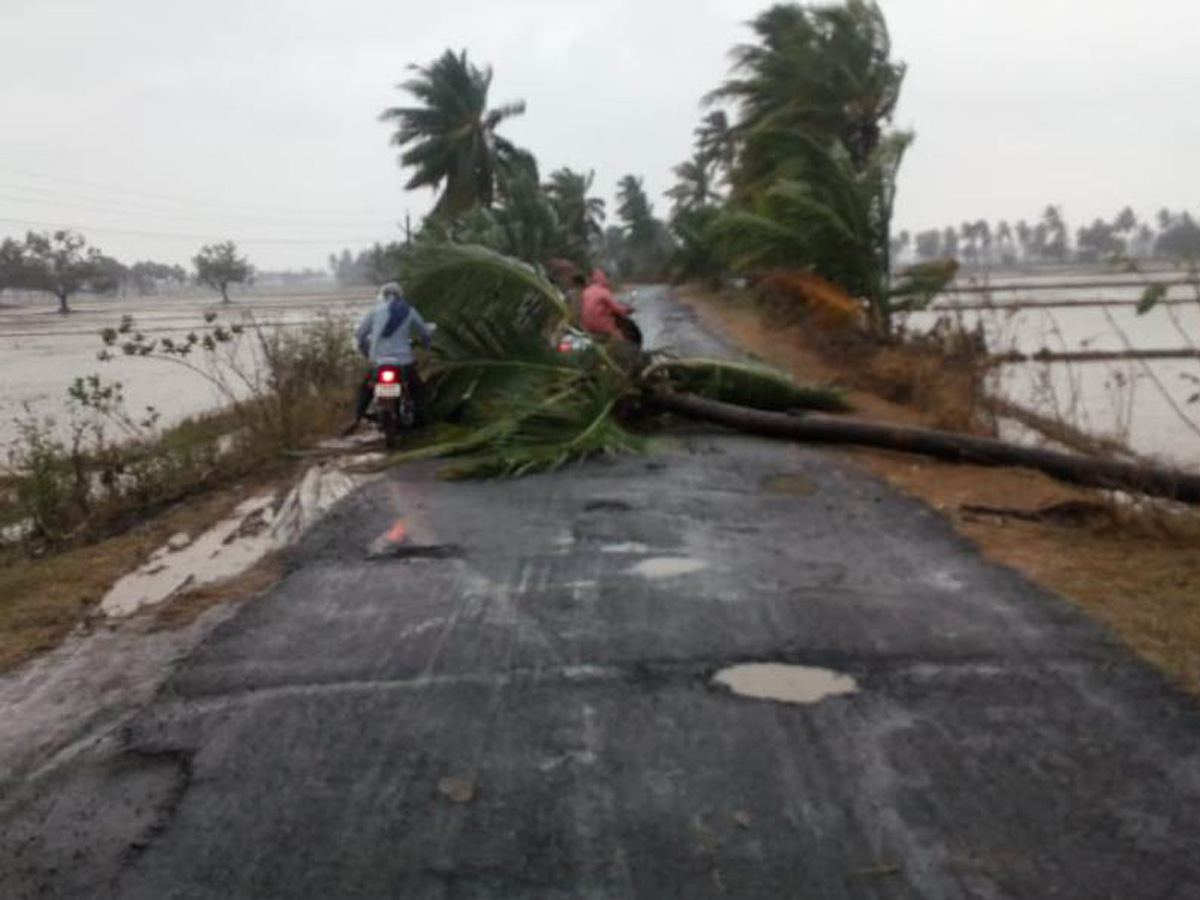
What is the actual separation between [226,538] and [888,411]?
24.7 ft

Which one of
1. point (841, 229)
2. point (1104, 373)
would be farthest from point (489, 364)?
point (1104, 373)

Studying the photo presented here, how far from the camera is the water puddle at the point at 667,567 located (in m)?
5.59

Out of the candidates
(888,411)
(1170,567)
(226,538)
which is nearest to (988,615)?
(1170,567)

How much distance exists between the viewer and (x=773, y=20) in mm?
29641

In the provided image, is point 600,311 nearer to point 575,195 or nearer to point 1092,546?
point 1092,546

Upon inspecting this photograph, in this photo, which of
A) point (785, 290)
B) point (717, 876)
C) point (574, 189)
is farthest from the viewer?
point (574, 189)

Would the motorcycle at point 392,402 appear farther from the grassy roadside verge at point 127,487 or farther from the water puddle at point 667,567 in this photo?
the water puddle at point 667,567

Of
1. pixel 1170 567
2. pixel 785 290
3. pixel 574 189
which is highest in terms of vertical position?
pixel 574 189

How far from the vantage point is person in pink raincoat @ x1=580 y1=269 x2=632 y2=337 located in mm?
11000

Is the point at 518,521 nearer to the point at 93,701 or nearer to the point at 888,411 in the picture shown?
the point at 93,701

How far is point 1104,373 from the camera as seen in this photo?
17.7 meters

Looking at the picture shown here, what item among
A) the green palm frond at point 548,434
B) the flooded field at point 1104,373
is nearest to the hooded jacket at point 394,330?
the green palm frond at point 548,434

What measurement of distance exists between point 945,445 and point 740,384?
229 centimetres

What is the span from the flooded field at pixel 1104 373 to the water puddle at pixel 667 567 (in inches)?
96.8
